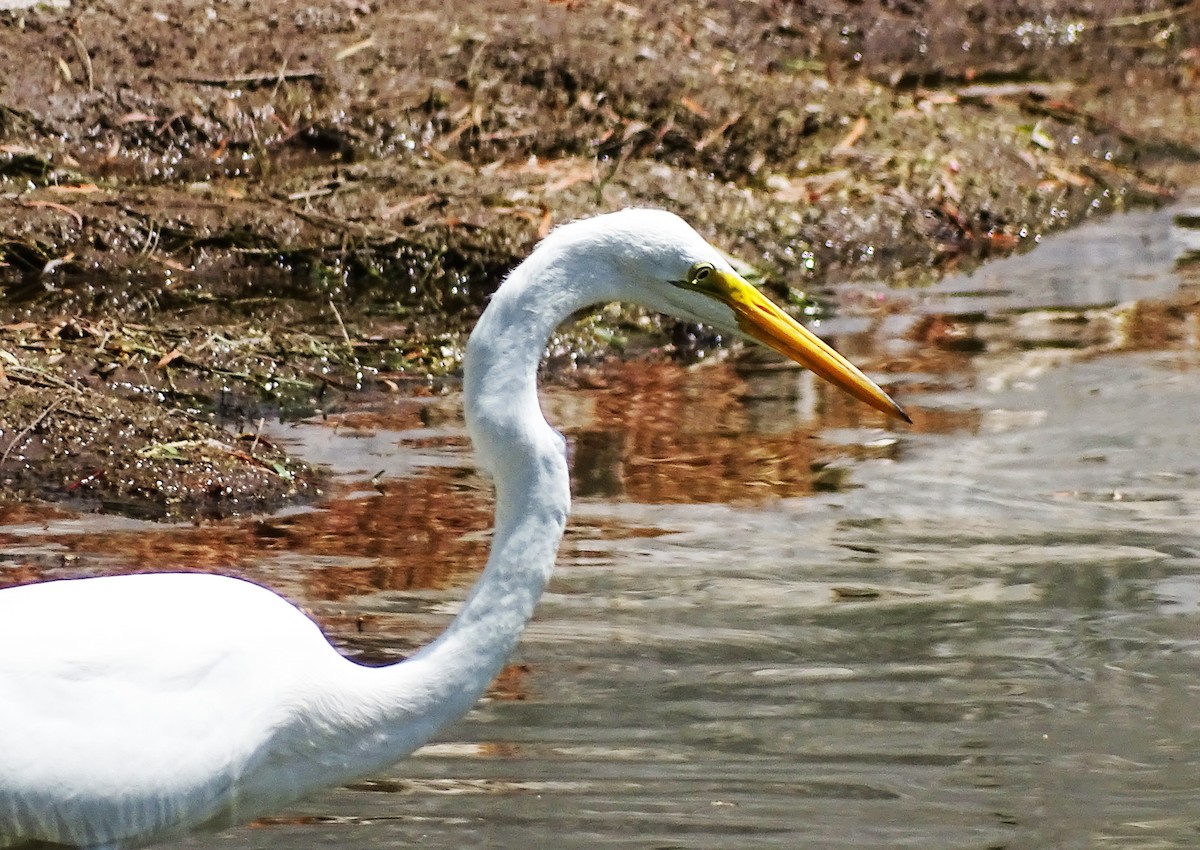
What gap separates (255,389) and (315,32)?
4.29 metres

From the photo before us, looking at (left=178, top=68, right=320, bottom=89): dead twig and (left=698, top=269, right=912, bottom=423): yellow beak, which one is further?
(left=178, top=68, right=320, bottom=89): dead twig

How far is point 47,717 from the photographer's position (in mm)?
3939

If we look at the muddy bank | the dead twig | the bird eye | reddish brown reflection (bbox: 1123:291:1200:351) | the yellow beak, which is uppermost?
the dead twig

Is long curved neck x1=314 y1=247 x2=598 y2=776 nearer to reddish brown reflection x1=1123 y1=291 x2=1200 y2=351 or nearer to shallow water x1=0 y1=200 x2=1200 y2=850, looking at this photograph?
shallow water x1=0 y1=200 x2=1200 y2=850

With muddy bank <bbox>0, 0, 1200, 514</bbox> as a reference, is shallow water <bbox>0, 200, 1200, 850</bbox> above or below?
below

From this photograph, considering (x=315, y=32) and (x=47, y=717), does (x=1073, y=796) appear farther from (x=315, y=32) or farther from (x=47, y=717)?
(x=315, y=32)

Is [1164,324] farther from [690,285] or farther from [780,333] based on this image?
[690,285]

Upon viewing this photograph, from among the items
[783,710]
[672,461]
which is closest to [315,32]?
[672,461]

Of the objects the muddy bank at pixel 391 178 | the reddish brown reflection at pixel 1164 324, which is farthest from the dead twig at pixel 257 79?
the reddish brown reflection at pixel 1164 324

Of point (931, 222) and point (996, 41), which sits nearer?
point (931, 222)

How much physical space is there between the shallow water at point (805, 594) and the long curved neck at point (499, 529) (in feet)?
1.81

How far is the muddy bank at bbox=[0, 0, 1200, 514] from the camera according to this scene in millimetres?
7770

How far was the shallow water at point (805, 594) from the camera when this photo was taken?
4758 millimetres

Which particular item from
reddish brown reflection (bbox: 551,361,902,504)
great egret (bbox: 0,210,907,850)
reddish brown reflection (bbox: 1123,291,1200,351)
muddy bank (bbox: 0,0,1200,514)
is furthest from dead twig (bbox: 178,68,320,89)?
great egret (bbox: 0,210,907,850)
